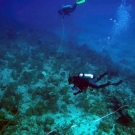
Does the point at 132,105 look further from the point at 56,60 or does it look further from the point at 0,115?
the point at 56,60

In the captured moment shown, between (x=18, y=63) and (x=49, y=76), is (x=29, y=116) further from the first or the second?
(x=18, y=63)

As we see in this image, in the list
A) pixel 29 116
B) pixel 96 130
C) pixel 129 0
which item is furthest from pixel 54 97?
pixel 129 0

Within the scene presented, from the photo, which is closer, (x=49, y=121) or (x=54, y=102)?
(x=49, y=121)

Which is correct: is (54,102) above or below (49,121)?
above

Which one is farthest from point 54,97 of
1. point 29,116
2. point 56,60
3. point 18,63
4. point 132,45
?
point 132,45

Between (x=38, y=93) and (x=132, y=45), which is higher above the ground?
(x=132, y=45)

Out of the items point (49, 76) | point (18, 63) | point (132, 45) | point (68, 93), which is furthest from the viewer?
point (132, 45)

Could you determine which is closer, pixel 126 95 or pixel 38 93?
pixel 38 93

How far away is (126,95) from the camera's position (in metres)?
11.6

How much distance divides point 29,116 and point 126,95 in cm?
680

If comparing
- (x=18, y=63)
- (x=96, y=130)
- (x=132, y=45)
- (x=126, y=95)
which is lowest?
(x=96, y=130)

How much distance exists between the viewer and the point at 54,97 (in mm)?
10086

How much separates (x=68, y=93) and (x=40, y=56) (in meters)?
7.70

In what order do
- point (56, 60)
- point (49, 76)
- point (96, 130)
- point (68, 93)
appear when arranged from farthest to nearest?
point (56, 60)
point (49, 76)
point (68, 93)
point (96, 130)
